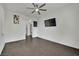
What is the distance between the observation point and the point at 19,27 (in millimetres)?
5688

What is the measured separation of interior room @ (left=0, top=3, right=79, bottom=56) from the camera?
3.09 m

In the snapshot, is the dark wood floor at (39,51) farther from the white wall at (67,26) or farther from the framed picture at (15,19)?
the framed picture at (15,19)

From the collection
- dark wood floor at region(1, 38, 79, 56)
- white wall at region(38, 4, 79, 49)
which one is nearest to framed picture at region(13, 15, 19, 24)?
dark wood floor at region(1, 38, 79, 56)

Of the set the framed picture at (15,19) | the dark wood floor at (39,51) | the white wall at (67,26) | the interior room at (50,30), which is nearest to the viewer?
the dark wood floor at (39,51)

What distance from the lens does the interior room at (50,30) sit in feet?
10.1

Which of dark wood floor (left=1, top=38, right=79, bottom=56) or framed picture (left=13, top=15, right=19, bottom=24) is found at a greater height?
framed picture (left=13, top=15, right=19, bottom=24)

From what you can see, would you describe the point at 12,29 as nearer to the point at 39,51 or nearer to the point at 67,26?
the point at 39,51

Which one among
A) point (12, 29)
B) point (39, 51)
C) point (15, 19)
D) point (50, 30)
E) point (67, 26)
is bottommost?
point (39, 51)

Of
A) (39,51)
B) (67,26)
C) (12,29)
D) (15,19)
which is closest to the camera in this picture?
(39,51)

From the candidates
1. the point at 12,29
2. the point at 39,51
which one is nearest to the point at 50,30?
the point at 39,51

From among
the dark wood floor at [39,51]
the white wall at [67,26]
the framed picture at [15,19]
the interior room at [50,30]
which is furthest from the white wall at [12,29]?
the white wall at [67,26]

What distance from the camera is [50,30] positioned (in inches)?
213

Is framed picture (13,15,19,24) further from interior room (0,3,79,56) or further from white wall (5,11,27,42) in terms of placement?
white wall (5,11,27,42)

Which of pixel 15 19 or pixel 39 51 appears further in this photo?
pixel 15 19
